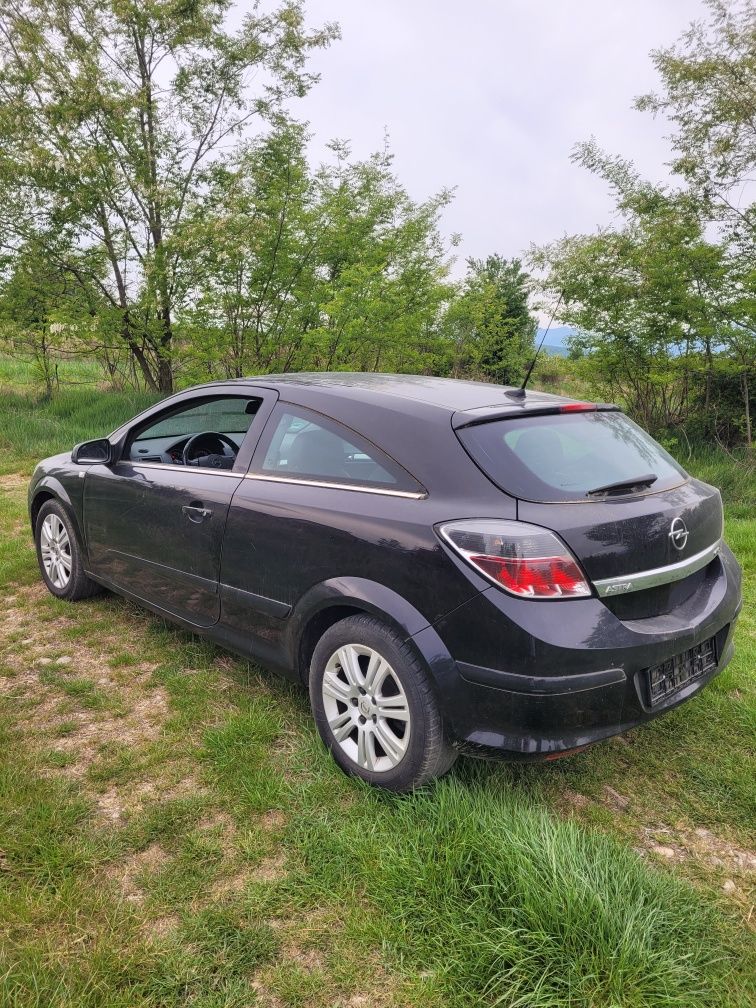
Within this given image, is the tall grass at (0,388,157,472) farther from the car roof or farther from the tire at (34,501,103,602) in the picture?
the car roof

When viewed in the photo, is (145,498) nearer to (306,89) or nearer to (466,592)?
(466,592)

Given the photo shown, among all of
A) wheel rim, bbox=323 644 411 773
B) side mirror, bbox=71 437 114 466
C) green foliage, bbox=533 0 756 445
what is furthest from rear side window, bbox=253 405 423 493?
green foliage, bbox=533 0 756 445

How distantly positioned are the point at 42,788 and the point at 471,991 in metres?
1.65

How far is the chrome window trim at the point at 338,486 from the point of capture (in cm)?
231

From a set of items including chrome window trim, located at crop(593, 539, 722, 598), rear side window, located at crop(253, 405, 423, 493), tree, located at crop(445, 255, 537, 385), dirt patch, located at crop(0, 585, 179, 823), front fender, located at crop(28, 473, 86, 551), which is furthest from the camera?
tree, located at crop(445, 255, 537, 385)

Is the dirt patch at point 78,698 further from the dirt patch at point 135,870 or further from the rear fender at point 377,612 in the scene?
the rear fender at point 377,612

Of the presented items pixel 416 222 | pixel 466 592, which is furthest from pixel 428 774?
pixel 416 222

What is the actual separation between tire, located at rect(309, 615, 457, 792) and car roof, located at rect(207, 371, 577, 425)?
85 cm

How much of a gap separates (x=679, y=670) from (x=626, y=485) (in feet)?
2.24

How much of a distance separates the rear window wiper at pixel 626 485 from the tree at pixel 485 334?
9.62m

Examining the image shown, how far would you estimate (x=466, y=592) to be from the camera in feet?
6.77

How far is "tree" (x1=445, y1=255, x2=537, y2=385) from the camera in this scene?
497 inches

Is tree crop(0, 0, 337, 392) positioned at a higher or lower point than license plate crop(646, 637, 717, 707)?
higher

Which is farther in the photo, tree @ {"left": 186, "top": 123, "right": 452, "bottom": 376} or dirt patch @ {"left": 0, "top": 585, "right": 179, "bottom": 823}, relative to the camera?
tree @ {"left": 186, "top": 123, "right": 452, "bottom": 376}
